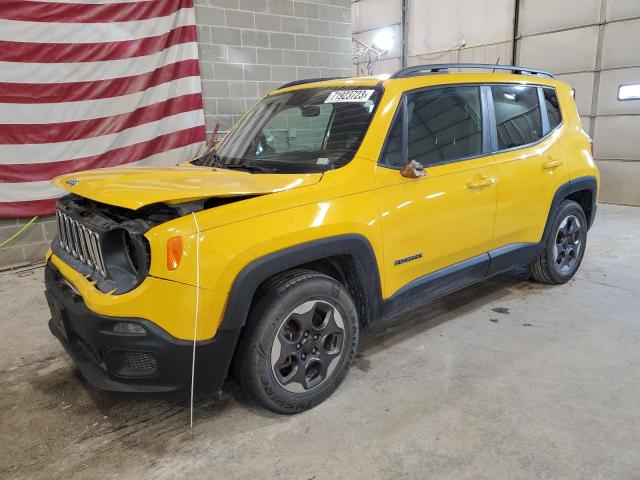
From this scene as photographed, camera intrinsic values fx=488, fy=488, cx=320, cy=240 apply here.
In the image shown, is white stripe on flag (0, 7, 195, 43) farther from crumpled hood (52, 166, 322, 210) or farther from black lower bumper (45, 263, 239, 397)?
black lower bumper (45, 263, 239, 397)

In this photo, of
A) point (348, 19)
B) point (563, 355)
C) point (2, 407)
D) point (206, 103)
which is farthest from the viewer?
point (348, 19)

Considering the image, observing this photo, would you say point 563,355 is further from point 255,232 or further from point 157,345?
point 157,345

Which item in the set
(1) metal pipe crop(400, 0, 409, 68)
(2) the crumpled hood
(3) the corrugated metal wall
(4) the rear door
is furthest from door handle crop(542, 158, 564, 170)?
(1) metal pipe crop(400, 0, 409, 68)

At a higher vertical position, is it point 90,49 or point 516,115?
point 90,49

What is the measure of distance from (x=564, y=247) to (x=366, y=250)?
8.01 ft

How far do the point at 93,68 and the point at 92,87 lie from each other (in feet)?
0.68

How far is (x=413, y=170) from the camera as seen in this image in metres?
2.68

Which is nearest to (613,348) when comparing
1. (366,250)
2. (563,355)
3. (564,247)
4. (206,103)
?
(563,355)

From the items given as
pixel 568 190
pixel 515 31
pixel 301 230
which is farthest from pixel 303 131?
pixel 515 31

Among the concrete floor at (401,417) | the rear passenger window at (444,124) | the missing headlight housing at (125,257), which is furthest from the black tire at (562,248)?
the missing headlight housing at (125,257)

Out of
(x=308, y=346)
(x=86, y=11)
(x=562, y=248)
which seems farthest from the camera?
(x=86, y=11)

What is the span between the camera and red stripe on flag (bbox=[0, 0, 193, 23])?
492cm

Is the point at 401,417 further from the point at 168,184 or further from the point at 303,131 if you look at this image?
the point at 303,131

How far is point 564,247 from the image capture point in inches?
164
